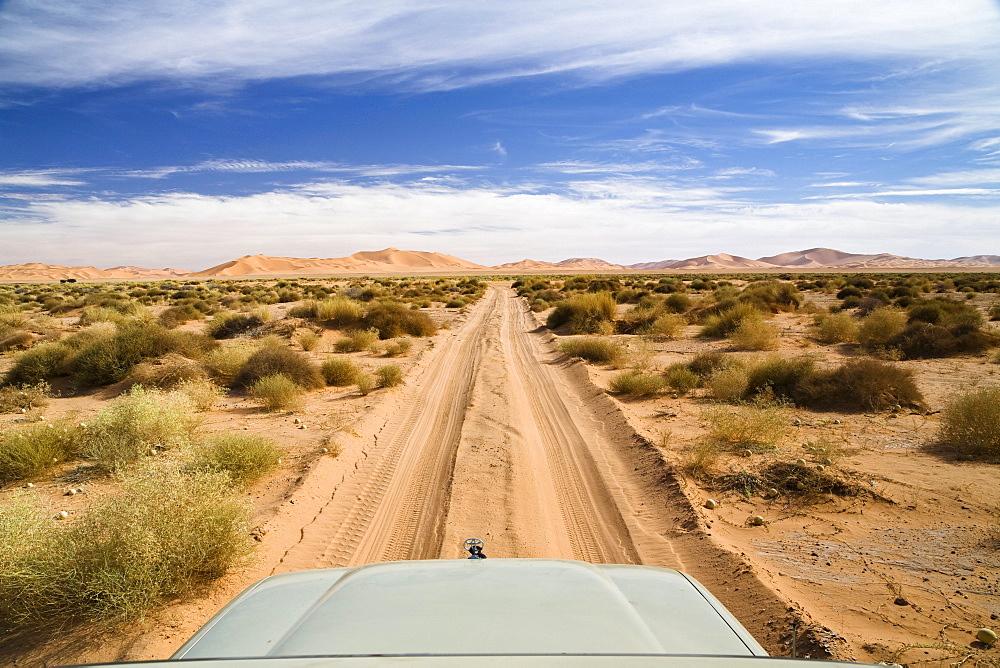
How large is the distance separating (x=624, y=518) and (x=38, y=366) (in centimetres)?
1445

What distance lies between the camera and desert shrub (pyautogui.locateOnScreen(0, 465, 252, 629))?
3945 mm

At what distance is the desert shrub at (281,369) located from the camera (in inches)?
488

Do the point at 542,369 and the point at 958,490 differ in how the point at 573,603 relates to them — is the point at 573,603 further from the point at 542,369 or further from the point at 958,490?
the point at 542,369

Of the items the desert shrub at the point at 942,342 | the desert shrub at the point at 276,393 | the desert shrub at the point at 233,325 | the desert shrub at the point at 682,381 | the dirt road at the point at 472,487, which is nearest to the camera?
the dirt road at the point at 472,487

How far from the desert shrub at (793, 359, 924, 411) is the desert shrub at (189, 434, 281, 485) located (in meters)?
10.3

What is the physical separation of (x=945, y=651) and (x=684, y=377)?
8.72 m

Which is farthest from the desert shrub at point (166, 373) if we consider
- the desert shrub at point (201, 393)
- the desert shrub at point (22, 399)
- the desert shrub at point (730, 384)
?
the desert shrub at point (730, 384)

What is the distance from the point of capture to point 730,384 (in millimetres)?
11523

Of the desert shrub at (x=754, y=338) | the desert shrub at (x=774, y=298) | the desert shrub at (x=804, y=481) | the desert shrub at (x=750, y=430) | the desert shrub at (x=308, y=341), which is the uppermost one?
the desert shrub at (x=774, y=298)

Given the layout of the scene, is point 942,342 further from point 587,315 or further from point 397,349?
point 397,349

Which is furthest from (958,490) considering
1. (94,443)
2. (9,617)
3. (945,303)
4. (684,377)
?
(945,303)

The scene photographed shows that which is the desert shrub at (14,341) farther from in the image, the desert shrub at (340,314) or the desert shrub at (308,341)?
the desert shrub at (340,314)

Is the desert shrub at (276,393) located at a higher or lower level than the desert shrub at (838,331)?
lower

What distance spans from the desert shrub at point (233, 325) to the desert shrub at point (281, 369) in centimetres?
819
